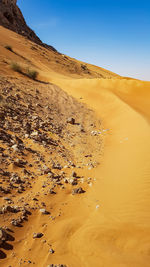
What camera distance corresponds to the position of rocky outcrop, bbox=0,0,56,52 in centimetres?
2517

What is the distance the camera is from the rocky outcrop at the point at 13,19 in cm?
2517

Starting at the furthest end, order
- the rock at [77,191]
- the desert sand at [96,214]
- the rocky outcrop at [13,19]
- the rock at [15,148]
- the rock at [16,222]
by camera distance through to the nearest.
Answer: the rocky outcrop at [13,19] < the rock at [15,148] < the rock at [77,191] < the rock at [16,222] < the desert sand at [96,214]

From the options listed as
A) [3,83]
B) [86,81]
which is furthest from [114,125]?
[86,81]

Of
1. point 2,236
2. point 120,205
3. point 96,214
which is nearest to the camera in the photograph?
point 2,236

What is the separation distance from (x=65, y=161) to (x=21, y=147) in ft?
4.10

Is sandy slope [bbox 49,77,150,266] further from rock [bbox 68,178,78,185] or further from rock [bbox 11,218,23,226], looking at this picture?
rock [bbox 11,218,23,226]

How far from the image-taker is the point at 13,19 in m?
27.0

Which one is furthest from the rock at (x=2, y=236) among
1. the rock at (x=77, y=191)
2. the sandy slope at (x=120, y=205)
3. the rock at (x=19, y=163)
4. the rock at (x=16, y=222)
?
the rock at (x=19, y=163)

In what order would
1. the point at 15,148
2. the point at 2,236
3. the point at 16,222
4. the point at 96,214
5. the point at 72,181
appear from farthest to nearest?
the point at 15,148, the point at 72,181, the point at 96,214, the point at 16,222, the point at 2,236

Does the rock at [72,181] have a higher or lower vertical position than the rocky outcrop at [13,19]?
lower

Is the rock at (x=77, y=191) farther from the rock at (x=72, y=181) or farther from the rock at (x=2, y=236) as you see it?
the rock at (x=2, y=236)

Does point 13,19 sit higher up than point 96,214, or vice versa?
point 13,19

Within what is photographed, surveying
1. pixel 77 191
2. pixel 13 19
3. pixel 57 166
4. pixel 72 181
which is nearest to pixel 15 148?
pixel 57 166

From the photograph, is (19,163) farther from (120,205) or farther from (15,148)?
(120,205)
